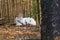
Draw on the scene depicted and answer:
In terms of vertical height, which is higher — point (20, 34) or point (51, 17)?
point (51, 17)

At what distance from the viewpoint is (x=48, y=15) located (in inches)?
113

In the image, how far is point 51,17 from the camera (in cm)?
286

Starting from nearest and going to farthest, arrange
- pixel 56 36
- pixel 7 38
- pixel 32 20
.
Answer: pixel 56 36
pixel 7 38
pixel 32 20

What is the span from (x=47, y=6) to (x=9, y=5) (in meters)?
6.35

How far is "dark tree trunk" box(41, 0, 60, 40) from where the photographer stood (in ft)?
9.30

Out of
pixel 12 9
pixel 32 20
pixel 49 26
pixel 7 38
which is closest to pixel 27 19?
pixel 32 20

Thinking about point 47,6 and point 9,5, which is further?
point 9,5

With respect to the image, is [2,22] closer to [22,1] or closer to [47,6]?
[22,1]

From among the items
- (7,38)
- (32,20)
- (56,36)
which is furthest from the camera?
(32,20)

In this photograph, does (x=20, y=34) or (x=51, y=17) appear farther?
(x=20, y=34)

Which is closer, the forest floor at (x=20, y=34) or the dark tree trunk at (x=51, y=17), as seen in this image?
the dark tree trunk at (x=51, y=17)

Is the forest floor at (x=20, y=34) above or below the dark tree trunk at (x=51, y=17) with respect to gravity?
below

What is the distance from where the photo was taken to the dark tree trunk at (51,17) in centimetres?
284

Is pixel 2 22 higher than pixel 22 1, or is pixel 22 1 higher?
pixel 22 1
